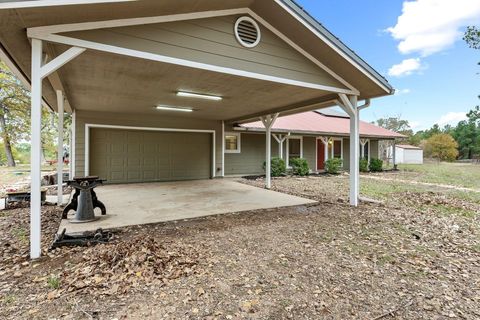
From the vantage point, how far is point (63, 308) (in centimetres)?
212

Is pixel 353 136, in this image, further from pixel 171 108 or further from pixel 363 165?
pixel 363 165

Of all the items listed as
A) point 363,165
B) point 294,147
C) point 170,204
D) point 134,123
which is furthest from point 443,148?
point 170,204

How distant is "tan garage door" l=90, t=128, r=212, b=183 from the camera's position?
30.3ft

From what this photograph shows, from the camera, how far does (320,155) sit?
612 inches

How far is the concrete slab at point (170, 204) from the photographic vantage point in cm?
451

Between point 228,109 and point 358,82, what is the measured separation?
417cm

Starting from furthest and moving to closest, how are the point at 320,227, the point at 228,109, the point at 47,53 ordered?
the point at 228,109 < the point at 320,227 < the point at 47,53

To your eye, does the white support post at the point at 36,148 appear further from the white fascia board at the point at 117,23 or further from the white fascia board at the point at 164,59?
the white fascia board at the point at 164,59

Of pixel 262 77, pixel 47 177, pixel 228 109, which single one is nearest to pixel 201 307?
pixel 262 77

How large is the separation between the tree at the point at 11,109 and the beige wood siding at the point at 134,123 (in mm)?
10258

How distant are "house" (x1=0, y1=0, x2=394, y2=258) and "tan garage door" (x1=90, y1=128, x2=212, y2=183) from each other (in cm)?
67

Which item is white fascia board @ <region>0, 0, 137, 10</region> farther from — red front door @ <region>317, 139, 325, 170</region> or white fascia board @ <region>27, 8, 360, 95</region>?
red front door @ <region>317, 139, 325, 170</region>

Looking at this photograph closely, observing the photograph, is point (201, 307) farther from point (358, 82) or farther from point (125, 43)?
point (358, 82)

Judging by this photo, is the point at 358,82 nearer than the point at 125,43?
No
